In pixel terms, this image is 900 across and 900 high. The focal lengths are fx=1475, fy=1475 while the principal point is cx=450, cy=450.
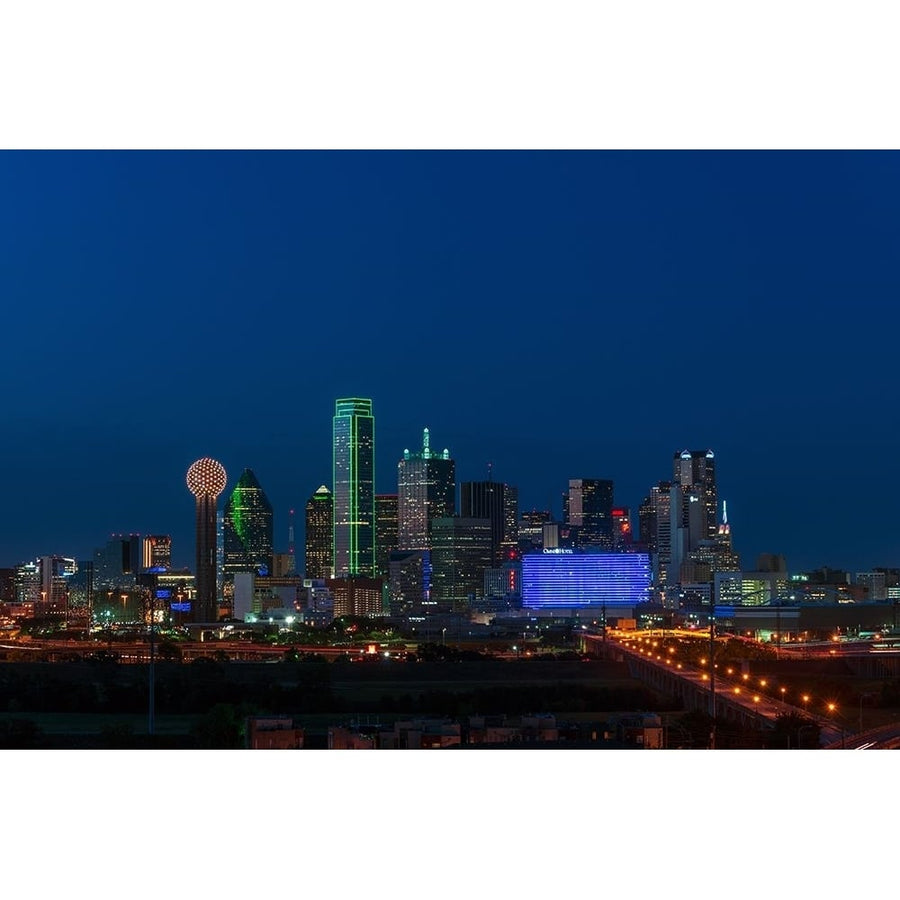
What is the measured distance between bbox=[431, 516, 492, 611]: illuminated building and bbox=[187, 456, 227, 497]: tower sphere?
108ft

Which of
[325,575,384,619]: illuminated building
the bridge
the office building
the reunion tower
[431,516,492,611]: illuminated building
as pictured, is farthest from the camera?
[431,516,492,611]: illuminated building

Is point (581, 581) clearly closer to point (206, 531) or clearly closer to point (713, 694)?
point (206, 531)

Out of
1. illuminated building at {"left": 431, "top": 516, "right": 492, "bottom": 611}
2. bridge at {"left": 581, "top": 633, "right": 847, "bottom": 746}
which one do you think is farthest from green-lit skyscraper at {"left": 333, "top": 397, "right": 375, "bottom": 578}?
bridge at {"left": 581, "top": 633, "right": 847, "bottom": 746}

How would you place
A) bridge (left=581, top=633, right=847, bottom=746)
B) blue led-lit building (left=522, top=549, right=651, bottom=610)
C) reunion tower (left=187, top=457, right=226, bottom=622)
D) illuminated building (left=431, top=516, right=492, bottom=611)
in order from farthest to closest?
1. illuminated building (left=431, top=516, right=492, bottom=611)
2. blue led-lit building (left=522, top=549, right=651, bottom=610)
3. reunion tower (left=187, top=457, right=226, bottom=622)
4. bridge (left=581, top=633, right=847, bottom=746)

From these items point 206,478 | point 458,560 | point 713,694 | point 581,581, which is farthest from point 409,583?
point 713,694

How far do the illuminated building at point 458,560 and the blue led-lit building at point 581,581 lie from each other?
1555 centimetres

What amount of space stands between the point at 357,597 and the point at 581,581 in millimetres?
16045

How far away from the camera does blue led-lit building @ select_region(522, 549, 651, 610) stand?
301 ft

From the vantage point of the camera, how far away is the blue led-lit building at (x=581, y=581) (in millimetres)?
91875

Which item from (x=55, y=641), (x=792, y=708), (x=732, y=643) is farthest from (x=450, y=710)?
(x=55, y=641)

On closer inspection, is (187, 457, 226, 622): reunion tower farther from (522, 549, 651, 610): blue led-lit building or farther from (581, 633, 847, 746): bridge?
(581, 633, 847, 746): bridge

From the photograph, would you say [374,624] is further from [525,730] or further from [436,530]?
[525,730]

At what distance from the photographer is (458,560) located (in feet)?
367

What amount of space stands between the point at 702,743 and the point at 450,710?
28.9ft
